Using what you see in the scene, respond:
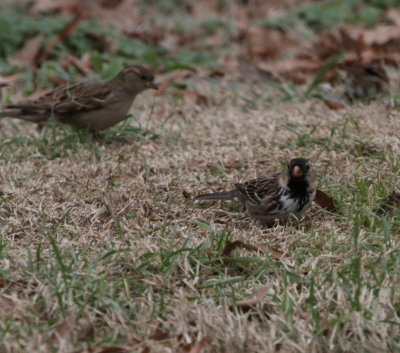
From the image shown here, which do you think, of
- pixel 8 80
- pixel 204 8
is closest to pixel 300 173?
pixel 8 80

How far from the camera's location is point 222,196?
16.8ft

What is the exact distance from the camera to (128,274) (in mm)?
4039

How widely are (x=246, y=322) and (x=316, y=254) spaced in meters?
0.75

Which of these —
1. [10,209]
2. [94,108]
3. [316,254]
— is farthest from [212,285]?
[94,108]

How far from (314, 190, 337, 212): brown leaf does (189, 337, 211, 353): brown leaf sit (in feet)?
5.42

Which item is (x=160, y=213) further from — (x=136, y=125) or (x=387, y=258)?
(x=136, y=125)

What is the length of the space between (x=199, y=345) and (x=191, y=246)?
872 millimetres

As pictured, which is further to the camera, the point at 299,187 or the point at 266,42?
the point at 266,42

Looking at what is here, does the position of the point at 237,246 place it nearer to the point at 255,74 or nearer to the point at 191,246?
the point at 191,246

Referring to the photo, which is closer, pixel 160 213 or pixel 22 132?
pixel 160 213

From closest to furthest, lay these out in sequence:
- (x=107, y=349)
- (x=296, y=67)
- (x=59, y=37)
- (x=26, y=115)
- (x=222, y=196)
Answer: (x=107, y=349) < (x=222, y=196) < (x=26, y=115) < (x=296, y=67) < (x=59, y=37)

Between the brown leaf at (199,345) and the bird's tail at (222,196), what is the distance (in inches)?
63.3

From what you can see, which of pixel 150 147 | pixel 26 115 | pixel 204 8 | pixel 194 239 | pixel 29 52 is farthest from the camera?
pixel 204 8

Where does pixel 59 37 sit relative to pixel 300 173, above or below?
below
